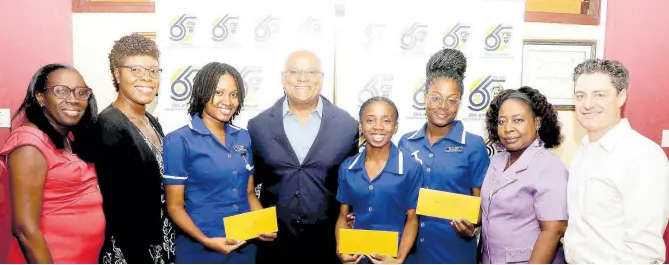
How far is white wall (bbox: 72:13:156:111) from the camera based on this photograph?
330 centimetres

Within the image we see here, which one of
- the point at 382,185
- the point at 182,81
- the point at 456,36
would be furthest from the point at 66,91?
the point at 456,36

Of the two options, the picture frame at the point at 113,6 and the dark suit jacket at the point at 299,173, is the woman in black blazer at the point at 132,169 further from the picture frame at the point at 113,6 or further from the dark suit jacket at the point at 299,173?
the picture frame at the point at 113,6

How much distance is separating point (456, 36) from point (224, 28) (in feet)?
5.78

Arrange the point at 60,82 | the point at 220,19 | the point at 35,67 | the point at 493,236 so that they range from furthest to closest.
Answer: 1. the point at 35,67
2. the point at 220,19
3. the point at 493,236
4. the point at 60,82

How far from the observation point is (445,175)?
7.88 feet

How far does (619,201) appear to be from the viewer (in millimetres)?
1919

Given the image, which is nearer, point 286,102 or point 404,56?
point 286,102

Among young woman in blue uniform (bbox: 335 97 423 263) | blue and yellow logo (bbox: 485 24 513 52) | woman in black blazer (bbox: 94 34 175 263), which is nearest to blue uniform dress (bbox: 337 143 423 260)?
young woman in blue uniform (bbox: 335 97 423 263)

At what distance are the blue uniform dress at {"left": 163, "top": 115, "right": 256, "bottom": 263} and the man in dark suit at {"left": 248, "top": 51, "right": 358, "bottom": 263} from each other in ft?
0.65

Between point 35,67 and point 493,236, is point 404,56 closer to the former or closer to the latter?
point 493,236

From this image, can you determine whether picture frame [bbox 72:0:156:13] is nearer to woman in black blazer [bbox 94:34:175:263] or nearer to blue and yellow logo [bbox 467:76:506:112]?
woman in black blazer [bbox 94:34:175:263]

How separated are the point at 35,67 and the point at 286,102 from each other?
2.28 meters

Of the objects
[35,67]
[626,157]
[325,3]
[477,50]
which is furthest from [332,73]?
[35,67]

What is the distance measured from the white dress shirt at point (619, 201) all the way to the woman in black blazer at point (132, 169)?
215 centimetres
